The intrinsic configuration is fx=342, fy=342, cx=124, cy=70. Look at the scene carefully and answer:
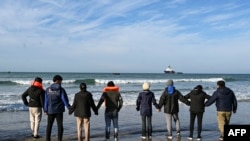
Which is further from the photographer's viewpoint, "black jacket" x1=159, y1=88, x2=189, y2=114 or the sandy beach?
the sandy beach

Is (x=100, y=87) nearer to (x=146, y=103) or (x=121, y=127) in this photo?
(x=121, y=127)

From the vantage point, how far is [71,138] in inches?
405

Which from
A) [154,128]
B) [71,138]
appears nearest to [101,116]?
[154,128]

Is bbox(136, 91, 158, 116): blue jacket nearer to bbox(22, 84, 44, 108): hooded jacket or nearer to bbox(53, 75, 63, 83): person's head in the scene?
bbox(53, 75, 63, 83): person's head

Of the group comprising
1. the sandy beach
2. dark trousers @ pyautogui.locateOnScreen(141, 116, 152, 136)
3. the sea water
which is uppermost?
dark trousers @ pyautogui.locateOnScreen(141, 116, 152, 136)

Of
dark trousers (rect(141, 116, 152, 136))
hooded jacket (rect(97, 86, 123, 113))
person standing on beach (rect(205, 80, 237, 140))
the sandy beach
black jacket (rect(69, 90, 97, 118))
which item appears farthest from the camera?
the sandy beach

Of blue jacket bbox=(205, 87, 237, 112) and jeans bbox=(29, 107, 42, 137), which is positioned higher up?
blue jacket bbox=(205, 87, 237, 112)

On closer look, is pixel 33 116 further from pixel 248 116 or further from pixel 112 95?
pixel 248 116

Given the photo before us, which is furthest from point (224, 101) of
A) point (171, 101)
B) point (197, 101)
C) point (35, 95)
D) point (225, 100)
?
point (35, 95)

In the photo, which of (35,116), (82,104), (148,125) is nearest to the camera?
(82,104)

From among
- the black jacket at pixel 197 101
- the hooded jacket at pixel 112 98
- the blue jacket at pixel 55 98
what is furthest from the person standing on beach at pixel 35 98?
the black jacket at pixel 197 101

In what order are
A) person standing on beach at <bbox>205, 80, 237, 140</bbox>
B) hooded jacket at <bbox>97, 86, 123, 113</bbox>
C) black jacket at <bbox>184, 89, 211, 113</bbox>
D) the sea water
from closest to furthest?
1. hooded jacket at <bbox>97, 86, 123, 113</bbox>
2. person standing on beach at <bbox>205, 80, 237, 140</bbox>
3. black jacket at <bbox>184, 89, 211, 113</bbox>
4. the sea water

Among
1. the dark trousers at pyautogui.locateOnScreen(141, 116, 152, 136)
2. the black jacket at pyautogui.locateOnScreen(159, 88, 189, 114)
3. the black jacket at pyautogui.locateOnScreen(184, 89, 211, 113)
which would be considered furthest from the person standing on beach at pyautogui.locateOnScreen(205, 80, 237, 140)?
the dark trousers at pyautogui.locateOnScreen(141, 116, 152, 136)

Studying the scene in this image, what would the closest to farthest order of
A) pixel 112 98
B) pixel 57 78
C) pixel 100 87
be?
pixel 57 78 < pixel 112 98 < pixel 100 87
